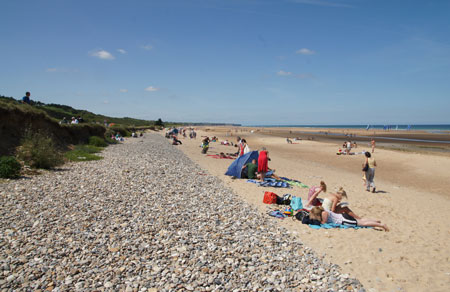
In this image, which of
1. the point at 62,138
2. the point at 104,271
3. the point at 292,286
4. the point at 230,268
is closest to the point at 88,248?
the point at 104,271

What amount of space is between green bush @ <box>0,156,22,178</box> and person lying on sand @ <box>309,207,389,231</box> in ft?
35.0

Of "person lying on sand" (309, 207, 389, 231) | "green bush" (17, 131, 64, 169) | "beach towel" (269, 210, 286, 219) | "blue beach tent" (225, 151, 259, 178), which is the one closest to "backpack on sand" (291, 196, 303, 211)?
"beach towel" (269, 210, 286, 219)

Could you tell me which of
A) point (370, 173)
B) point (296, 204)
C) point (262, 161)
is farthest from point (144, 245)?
point (370, 173)

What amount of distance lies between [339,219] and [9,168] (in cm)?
1147

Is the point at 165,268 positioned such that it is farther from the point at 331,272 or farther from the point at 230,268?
the point at 331,272

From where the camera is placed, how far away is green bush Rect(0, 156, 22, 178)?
992 centimetres

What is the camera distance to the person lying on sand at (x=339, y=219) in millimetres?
7389

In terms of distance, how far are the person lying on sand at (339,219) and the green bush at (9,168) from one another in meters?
10.7

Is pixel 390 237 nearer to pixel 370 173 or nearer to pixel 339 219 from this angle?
pixel 339 219

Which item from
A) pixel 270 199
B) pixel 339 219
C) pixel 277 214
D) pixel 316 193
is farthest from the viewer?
pixel 270 199

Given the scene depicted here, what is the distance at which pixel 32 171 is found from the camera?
11172 millimetres

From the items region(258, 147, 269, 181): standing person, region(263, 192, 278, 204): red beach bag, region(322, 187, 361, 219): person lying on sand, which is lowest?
region(263, 192, 278, 204): red beach bag

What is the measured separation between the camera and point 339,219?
24.7 feet

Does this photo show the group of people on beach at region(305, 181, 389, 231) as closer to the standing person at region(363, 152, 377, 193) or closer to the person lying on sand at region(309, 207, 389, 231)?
the person lying on sand at region(309, 207, 389, 231)
